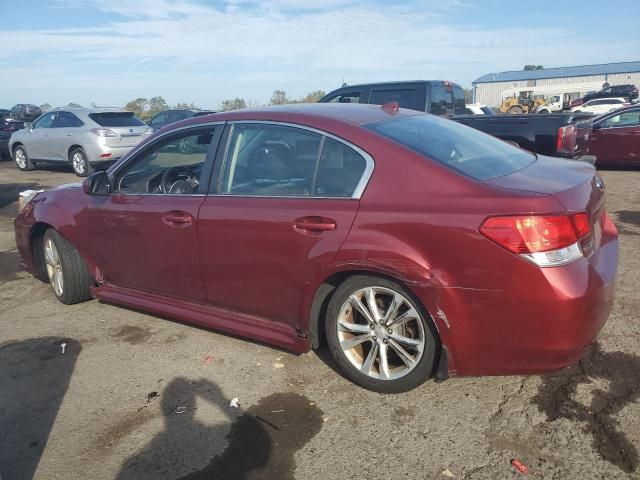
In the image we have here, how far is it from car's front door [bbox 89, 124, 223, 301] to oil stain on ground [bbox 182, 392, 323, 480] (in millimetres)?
1018

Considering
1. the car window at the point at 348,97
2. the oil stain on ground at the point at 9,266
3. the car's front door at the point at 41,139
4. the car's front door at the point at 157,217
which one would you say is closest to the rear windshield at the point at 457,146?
the car's front door at the point at 157,217

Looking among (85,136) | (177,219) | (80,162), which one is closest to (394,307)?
(177,219)

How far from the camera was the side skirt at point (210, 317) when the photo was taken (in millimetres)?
3365

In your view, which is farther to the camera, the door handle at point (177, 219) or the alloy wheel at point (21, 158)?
the alloy wheel at point (21, 158)

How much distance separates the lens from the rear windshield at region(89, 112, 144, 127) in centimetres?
1342

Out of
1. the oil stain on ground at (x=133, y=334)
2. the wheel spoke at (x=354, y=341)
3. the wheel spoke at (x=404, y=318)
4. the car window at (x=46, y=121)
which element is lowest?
the oil stain on ground at (x=133, y=334)

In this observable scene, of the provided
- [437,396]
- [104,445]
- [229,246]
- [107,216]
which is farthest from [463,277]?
[107,216]

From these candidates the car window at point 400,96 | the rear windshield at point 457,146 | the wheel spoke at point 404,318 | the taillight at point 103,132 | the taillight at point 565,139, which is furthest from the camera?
the taillight at point 103,132

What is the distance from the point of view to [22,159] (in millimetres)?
15555

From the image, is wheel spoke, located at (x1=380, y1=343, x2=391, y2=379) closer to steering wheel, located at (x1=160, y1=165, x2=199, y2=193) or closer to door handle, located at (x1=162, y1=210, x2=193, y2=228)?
door handle, located at (x1=162, y1=210, x2=193, y2=228)

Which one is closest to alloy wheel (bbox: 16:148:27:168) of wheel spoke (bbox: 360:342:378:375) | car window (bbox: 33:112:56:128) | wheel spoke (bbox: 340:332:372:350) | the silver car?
the silver car

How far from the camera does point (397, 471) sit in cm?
254

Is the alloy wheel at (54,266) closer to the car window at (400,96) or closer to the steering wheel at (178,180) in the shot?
the steering wheel at (178,180)

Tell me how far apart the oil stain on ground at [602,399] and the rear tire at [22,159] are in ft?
51.6
